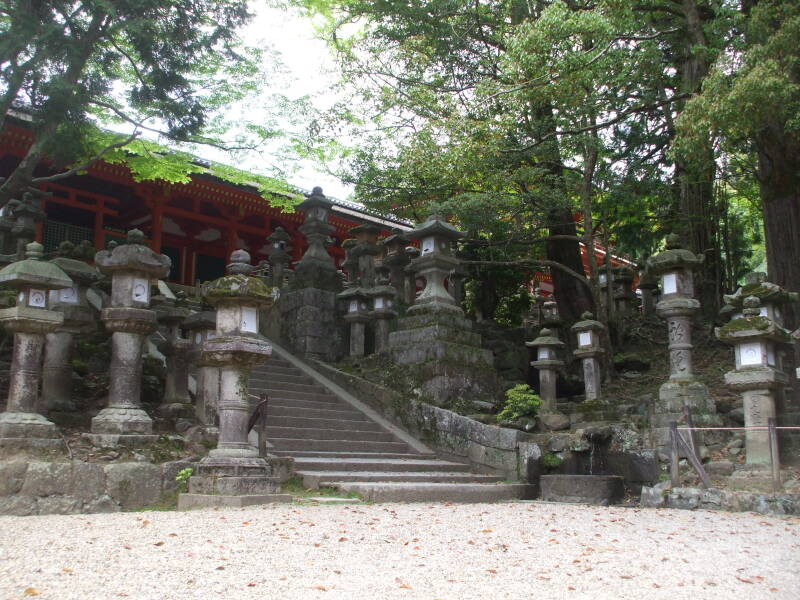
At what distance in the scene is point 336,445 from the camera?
988 centimetres

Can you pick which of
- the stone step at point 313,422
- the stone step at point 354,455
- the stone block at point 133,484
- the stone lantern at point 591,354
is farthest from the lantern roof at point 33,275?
the stone lantern at point 591,354

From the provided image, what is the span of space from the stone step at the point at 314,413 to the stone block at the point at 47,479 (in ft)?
11.5

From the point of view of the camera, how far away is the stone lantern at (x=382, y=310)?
526 inches

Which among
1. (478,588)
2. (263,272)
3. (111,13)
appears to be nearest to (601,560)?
(478,588)

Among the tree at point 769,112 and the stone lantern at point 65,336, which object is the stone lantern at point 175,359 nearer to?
the stone lantern at point 65,336

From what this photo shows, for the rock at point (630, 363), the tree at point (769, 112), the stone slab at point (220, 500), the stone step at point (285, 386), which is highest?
the tree at point (769, 112)

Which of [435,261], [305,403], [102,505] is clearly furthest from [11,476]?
[435,261]

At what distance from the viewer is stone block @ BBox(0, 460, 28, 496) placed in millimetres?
6559

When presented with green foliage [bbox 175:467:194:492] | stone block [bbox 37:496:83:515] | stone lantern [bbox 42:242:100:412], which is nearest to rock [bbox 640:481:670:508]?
green foliage [bbox 175:467:194:492]

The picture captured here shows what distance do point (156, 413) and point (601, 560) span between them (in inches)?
236

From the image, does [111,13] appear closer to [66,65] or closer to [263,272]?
[66,65]

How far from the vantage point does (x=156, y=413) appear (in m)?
8.88

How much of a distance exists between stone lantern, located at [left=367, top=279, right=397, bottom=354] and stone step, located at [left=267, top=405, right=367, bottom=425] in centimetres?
222

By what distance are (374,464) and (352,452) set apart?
2.39ft
